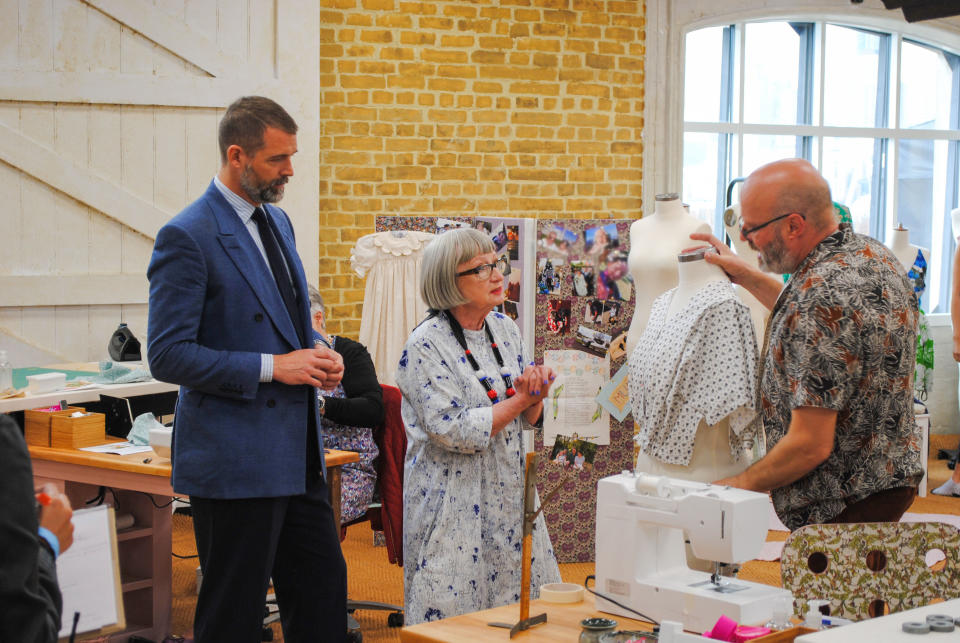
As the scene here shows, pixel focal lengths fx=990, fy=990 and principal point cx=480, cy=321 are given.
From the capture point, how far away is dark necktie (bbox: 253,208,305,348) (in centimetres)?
257

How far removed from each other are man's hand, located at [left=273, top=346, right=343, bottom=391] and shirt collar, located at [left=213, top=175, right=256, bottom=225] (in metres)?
0.37

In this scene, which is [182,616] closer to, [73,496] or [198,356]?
[73,496]

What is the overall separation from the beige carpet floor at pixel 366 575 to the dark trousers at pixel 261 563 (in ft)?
4.87

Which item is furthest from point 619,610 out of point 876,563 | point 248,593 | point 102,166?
point 102,166

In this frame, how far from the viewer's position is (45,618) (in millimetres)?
1463

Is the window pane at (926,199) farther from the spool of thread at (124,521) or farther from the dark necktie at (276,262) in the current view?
the dark necktie at (276,262)

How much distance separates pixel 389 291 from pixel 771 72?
4.66m

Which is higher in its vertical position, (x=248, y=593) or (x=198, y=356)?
(x=198, y=356)

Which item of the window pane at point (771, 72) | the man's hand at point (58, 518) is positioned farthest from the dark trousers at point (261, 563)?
the window pane at point (771, 72)

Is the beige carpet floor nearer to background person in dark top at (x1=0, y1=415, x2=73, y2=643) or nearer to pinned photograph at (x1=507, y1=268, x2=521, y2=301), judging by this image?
pinned photograph at (x1=507, y1=268, x2=521, y2=301)

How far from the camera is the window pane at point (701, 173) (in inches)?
317

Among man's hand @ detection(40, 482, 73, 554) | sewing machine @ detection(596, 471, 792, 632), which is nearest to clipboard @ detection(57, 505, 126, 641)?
man's hand @ detection(40, 482, 73, 554)

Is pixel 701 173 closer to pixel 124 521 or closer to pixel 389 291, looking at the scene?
pixel 389 291

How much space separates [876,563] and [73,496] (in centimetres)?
301
